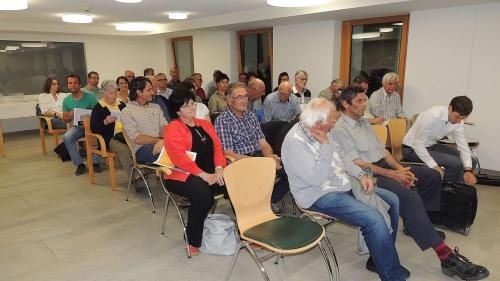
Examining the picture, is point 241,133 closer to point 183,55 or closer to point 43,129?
point 43,129

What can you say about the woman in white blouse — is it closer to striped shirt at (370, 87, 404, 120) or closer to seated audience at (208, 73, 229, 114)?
seated audience at (208, 73, 229, 114)

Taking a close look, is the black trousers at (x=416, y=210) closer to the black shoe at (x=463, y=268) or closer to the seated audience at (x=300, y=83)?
the black shoe at (x=463, y=268)

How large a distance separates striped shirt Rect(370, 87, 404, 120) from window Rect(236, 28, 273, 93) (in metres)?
2.80

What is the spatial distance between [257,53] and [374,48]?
267cm

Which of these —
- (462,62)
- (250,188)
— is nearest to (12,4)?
(250,188)

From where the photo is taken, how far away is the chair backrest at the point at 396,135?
146 inches

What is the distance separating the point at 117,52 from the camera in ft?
30.9

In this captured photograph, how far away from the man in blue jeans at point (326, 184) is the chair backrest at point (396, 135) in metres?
1.47

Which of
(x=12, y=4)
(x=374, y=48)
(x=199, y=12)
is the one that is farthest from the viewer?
(x=199, y=12)

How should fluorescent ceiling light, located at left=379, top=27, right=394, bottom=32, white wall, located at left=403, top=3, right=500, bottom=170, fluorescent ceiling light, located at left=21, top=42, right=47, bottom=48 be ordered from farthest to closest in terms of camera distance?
1. fluorescent ceiling light, located at left=21, top=42, right=47, bottom=48
2. fluorescent ceiling light, located at left=379, top=27, right=394, bottom=32
3. white wall, located at left=403, top=3, right=500, bottom=170

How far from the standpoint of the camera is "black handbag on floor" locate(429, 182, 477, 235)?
3021 mm

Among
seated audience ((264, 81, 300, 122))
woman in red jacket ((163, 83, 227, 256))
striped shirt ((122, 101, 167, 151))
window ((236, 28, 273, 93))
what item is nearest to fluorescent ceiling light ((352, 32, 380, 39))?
window ((236, 28, 273, 93))

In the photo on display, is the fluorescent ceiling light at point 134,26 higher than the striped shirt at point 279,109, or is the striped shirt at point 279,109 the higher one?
the fluorescent ceiling light at point 134,26

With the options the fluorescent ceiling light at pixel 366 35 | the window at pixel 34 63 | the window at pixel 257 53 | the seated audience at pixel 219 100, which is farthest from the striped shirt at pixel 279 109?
the window at pixel 34 63
